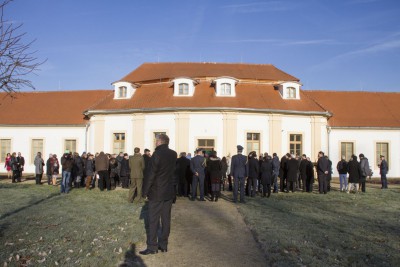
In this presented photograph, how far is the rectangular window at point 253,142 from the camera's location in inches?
865

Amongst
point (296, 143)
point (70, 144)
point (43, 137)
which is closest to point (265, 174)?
point (296, 143)

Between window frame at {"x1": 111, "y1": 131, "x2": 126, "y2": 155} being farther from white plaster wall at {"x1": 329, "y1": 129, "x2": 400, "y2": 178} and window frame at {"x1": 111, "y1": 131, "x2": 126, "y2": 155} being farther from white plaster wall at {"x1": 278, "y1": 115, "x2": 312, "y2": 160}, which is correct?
white plaster wall at {"x1": 329, "y1": 129, "x2": 400, "y2": 178}

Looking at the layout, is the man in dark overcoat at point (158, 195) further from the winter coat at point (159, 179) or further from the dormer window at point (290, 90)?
the dormer window at point (290, 90)

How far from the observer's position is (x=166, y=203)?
623 centimetres

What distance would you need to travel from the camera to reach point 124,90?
78.7ft

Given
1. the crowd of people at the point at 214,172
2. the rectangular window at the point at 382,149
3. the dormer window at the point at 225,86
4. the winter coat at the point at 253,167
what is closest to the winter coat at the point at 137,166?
the crowd of people at the point at 214,172

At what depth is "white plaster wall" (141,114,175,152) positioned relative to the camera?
21.8 metres

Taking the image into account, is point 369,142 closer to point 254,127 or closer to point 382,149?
point 382,149

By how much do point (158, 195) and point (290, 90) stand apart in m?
19.3

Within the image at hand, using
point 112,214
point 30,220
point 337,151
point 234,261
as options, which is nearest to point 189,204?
point 112,214

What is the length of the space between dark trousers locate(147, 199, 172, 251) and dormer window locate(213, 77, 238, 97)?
16864 millimetres

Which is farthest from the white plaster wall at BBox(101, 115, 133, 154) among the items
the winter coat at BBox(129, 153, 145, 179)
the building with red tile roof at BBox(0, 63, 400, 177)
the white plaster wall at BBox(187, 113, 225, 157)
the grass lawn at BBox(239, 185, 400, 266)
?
the grass lawn at BBox(239, 185, 400, 266)

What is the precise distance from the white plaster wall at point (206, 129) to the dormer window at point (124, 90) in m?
4.97

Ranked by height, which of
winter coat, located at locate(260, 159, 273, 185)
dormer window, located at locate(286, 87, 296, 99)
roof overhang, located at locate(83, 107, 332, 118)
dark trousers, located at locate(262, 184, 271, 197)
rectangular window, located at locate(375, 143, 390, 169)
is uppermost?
dormer window, located at locate(286, 87, 296, 99)
